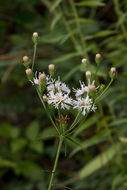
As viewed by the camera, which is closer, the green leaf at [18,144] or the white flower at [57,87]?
the white flower at [57,87]

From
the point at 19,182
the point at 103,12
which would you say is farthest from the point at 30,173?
the point at 103,12

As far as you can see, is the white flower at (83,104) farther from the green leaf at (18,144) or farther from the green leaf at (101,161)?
the green leaf at (18,144)

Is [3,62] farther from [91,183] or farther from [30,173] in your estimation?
[91,183]

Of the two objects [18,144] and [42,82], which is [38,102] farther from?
[42,82]

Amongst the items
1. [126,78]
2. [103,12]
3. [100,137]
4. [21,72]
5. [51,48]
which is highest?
[103,12]

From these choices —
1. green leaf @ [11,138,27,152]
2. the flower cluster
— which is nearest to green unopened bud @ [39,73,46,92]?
the flower cluster

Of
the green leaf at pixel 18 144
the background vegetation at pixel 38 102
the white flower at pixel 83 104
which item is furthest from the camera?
the green leaf at pixel 18 144

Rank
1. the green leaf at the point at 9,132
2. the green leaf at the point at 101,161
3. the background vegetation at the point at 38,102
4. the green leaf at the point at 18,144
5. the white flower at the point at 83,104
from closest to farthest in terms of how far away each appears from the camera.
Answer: the white flower at the point at 83,104 → the green leaf at the point at 101,161 → the background vegetation at the point at 38,102 → the green leaf at the point at 18,144 → the green leaf at the point at 9,132

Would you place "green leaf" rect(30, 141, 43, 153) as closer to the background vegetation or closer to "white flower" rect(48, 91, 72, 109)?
the background vegetation

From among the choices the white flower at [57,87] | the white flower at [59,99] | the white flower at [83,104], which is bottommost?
the white flower at [83,104]

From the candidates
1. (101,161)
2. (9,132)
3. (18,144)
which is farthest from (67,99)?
(9,132)

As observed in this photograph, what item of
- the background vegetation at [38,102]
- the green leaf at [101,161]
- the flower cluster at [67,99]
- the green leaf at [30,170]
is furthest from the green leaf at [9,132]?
the flower cluster at [67,99]
